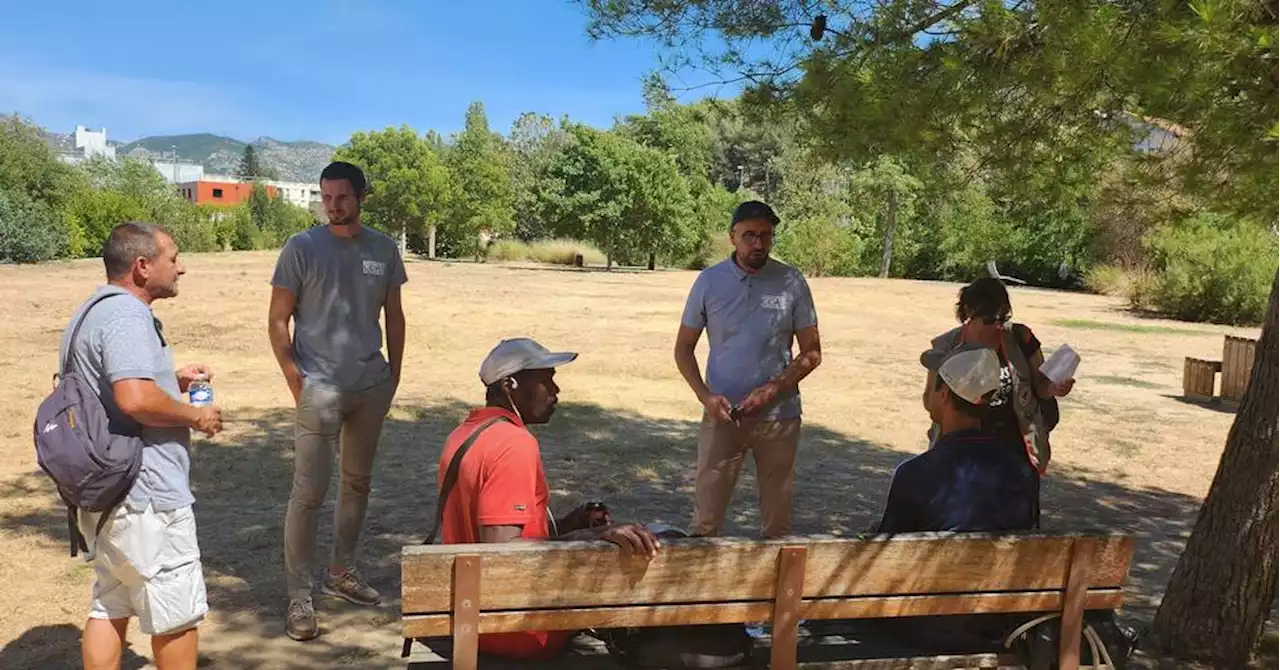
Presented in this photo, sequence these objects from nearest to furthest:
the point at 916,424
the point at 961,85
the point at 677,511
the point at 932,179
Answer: the point at 961,85
the point at 932,179
the point at 677,511
the point at 916,424

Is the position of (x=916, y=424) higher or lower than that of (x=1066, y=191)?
lower

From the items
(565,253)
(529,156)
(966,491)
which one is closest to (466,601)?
(966,491)

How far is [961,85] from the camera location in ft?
13.0

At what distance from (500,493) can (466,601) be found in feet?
0.98

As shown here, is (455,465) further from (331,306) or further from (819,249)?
(819,249)

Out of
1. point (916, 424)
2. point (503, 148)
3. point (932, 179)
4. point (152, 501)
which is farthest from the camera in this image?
point (503, 148)

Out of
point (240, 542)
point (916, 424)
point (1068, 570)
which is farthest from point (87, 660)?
point (916, 424)

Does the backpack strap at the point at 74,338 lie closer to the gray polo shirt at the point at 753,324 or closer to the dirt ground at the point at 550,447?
the dirt ground at the point at 550,447

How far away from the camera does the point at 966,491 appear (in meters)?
2.83

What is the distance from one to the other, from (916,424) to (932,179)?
507 cm

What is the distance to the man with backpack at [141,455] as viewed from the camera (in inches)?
105

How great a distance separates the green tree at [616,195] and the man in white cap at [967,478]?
33694 millimetres

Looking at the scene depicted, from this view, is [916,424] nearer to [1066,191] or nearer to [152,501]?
[1066,191]

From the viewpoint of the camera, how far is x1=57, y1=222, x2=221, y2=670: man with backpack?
2.67 meters
